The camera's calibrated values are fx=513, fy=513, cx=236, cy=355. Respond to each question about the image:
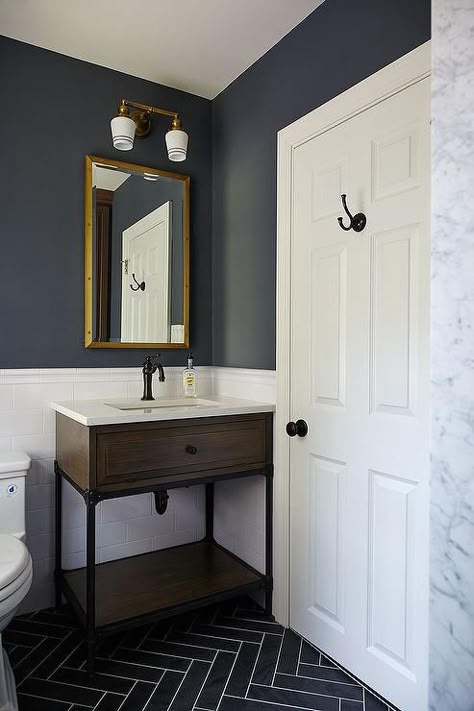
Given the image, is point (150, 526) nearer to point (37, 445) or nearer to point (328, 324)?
point (37, 445)

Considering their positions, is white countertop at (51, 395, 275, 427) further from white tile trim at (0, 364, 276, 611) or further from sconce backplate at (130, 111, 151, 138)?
sconce backplate at (130, 111, 151, 138)

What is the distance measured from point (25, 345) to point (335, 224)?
144cm

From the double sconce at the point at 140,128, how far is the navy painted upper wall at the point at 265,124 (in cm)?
31

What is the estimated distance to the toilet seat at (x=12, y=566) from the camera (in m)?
1.55

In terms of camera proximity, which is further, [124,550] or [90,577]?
[124,550]

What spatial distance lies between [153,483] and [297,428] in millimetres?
622

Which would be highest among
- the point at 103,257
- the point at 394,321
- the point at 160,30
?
the point at 160,30

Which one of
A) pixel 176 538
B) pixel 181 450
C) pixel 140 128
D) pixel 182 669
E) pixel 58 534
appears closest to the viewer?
pixel 182 669

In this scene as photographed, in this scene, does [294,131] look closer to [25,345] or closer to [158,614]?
[25,345]

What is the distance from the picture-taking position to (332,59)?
6.48ft

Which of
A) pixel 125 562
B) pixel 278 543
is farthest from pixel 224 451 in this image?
pixel 125 562

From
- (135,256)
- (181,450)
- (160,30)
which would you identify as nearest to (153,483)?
(181,450)

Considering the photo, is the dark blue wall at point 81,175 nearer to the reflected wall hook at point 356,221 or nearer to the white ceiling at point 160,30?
the white ceiling at point 160,30

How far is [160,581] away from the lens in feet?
7.46
